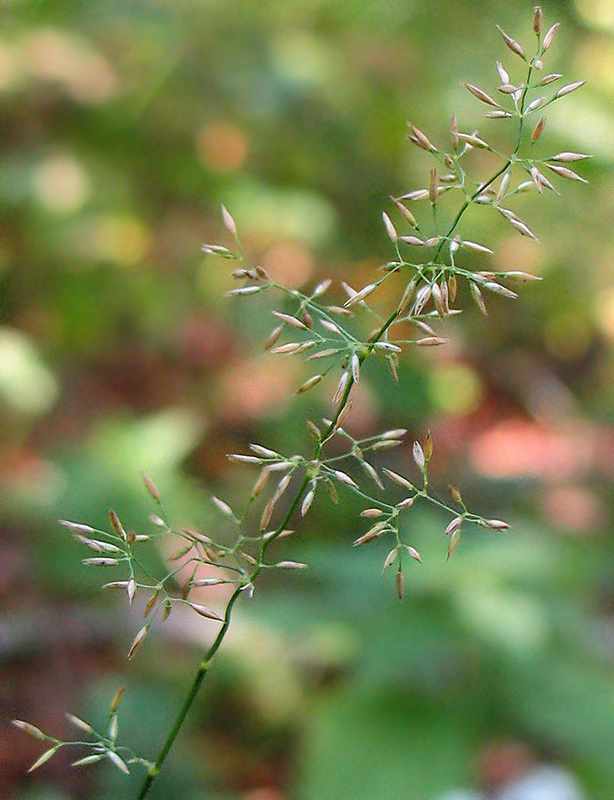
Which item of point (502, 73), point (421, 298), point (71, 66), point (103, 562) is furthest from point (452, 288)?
point (71, 66)

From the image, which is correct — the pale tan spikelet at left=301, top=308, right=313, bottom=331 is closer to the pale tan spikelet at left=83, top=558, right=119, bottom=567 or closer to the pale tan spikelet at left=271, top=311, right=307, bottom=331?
the pale tan spikelet at left=271, top=311, right=307, bottom=331

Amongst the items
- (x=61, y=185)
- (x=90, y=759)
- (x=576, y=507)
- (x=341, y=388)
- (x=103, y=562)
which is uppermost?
(x=341, y=388)

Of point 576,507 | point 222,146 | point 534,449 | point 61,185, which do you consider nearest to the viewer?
point 61,185

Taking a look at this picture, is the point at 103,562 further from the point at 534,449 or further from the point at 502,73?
the point at 534,449

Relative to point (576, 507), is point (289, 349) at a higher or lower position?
higher

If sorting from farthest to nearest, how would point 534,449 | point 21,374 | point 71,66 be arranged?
point 534,449
point 71,66
point 21,374

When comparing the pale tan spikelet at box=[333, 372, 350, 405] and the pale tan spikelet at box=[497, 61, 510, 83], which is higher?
the pale tan spikelet at box=[497, 61, 510, 83]

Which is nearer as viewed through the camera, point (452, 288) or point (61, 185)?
point (452, 288)

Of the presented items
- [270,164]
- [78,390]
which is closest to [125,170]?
[270,164]

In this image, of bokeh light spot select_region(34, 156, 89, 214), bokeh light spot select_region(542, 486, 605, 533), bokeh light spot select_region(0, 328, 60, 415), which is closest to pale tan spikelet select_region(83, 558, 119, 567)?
bokeh light spot select_region(0, 328, 60, 415)

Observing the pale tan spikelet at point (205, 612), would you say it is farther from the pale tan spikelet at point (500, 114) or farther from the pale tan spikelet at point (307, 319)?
the pale tan spikelet at point (500, 114)

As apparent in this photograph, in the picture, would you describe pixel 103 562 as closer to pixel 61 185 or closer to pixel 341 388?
pixel 341 388
